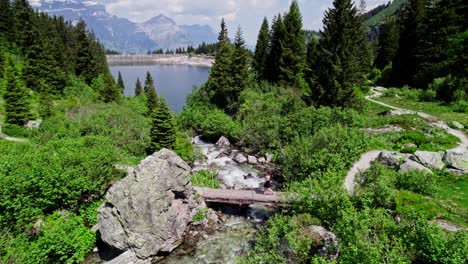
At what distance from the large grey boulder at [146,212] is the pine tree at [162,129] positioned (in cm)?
1033

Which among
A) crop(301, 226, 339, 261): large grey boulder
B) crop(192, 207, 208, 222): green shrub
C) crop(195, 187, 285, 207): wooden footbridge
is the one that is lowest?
crop(192, 207, 208, 222): green shrub

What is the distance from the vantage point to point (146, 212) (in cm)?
1925

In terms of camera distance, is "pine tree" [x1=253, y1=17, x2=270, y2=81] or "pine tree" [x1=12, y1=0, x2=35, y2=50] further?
"pine tree" [x1=12, y1=0, x2=35, y2=50]

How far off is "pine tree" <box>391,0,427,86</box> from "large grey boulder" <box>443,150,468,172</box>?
1296 inches

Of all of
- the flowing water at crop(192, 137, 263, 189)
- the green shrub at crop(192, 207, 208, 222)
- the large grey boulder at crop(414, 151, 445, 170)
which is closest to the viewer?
the large grey boulder at crop(414, 151, 445, 170)

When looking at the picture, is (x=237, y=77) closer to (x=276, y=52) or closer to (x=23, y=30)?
(x=276, y=52)

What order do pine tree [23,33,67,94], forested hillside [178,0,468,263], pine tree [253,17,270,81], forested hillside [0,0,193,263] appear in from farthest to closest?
pine tree [253,17,270,81] → pine tree [23,33,67,94] → forested hillside [0,0,193,263] → forested hillside [178,0,468,263]

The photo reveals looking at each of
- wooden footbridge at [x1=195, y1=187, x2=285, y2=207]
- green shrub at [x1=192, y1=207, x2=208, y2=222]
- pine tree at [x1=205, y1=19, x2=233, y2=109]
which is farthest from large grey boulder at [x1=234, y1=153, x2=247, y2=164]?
pine tree at [x1=205, y1=19, x2=233, y2=109]

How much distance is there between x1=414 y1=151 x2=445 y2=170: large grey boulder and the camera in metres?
21.1

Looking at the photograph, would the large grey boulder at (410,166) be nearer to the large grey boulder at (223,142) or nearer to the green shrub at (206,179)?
the green shrub at (206,179)

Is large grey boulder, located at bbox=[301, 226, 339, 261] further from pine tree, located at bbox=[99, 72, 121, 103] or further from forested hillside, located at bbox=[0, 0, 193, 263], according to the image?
pine tree, located at bbox=[99, 72, 121, 103]

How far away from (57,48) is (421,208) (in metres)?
→ 75.6

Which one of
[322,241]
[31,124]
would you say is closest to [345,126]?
[322,241]

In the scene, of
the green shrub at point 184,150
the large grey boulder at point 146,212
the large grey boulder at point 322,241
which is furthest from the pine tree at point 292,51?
the large grey boulder at point 322,241
